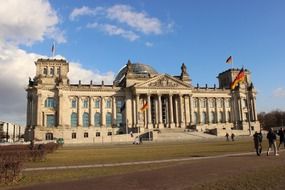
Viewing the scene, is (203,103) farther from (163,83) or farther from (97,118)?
(97,118)

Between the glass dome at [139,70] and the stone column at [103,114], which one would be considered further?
the glass dome at [139,70]

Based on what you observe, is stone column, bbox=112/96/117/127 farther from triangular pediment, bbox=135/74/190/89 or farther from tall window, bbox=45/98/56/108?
tall window, bbox=45/98/56/108

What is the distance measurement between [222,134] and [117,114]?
38.1 meters

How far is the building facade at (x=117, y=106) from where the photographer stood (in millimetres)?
101688

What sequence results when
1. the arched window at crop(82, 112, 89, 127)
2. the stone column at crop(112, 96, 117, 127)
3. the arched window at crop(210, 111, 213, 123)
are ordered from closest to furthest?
the arched window at crop(82, 112, 89, 127) < the stone column at crop(112, 96, 117, 127) < the arched window at crop(210, 111, 213, 123)

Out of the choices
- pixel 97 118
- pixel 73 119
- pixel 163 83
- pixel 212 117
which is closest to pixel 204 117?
pixel 212 117

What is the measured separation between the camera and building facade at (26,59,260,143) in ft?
334

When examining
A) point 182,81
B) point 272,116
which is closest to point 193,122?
point 182,81

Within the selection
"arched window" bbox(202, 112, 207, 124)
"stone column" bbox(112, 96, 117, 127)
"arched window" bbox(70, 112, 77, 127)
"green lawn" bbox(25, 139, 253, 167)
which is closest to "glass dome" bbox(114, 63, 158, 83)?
"stone column" bbox(112, 96, 117, 127)

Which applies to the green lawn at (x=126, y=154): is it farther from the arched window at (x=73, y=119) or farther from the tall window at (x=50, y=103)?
the arched window at (x=73, y=119)

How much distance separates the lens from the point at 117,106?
111375mm

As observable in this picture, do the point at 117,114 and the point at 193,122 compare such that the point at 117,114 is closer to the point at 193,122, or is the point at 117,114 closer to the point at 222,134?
the point at 193,122

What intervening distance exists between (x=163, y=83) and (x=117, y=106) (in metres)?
19.1

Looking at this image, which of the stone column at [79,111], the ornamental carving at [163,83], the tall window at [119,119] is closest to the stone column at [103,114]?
the tall window at [119,119]
